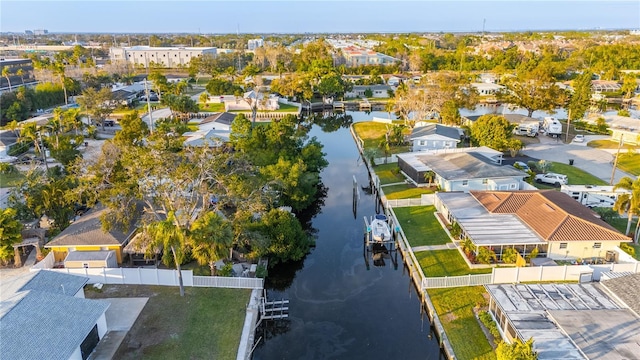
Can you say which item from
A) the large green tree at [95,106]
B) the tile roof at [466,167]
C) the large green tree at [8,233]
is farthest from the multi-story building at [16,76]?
the tile roof at [466,167]

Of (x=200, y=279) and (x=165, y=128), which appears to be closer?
(x=200, y=279)

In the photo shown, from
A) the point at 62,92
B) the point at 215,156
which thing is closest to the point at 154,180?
the point at 215,156

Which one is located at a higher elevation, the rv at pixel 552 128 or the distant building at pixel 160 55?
the distant building at pixel 160 55

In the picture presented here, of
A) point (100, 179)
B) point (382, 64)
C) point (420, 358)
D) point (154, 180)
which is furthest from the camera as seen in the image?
point (382, 64)

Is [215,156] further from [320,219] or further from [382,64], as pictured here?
[382,64]

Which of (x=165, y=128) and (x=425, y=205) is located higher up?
(x=165, y=128)

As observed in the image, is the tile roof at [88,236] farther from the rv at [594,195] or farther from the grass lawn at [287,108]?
the grass lawn at [287,108]

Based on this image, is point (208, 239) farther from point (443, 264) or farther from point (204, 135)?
point (204, 135)

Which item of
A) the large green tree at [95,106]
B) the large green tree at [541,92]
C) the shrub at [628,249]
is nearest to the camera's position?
the shrub at [628,249]
